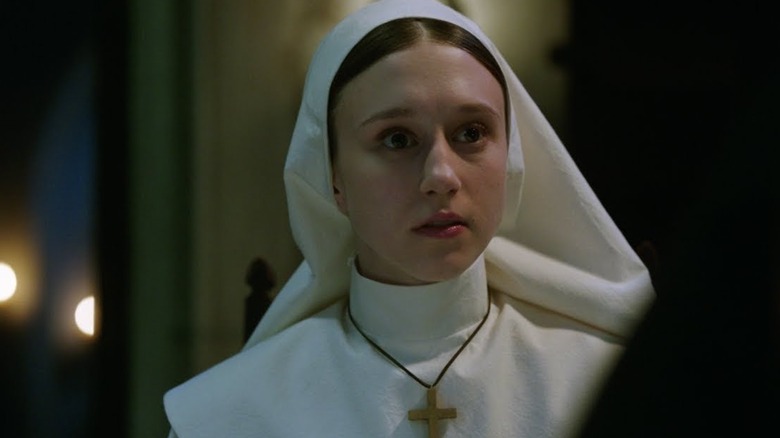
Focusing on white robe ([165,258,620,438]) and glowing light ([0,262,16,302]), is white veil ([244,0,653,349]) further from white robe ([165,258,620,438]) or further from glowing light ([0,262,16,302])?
glowing light ([0,262,16,302])

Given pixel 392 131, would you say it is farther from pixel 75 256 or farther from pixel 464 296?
pixel 75 256

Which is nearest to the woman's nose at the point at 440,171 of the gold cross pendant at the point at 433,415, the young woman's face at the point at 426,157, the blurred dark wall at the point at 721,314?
the young woman's face at the point at 426,157

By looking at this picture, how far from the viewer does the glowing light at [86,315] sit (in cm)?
288

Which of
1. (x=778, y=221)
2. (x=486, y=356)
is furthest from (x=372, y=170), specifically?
(x=778, y=221)

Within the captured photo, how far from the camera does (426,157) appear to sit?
174 cm

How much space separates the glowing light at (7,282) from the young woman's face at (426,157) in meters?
1.33

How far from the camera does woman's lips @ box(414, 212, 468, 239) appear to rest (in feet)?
5.72

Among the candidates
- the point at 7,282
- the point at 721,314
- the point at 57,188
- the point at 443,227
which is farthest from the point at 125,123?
the point at 721,314

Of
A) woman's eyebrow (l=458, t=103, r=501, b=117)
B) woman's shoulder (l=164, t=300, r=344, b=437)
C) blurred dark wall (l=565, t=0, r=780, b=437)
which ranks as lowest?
woman's shoulder (l=164, t=300, r=344, b=437)

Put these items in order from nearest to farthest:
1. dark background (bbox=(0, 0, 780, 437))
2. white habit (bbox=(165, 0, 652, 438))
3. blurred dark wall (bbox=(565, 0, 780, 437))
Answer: blurred dark wall (bbox=(565, 0, 780, 437)) → white habit (bbox=(165, 0, 652, 438)) → dark background (bbox=(0, 0, 780, 437))

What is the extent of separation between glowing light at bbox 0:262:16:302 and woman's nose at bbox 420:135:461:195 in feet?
4.86

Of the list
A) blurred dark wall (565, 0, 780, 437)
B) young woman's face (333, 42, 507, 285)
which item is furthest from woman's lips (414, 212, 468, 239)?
blurred dark wall (565, 0, 780, 437)

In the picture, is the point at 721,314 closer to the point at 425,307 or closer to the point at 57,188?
the point at 425,307

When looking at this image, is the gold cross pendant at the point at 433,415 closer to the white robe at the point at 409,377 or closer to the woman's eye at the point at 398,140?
the white robe at the point at 409,377
